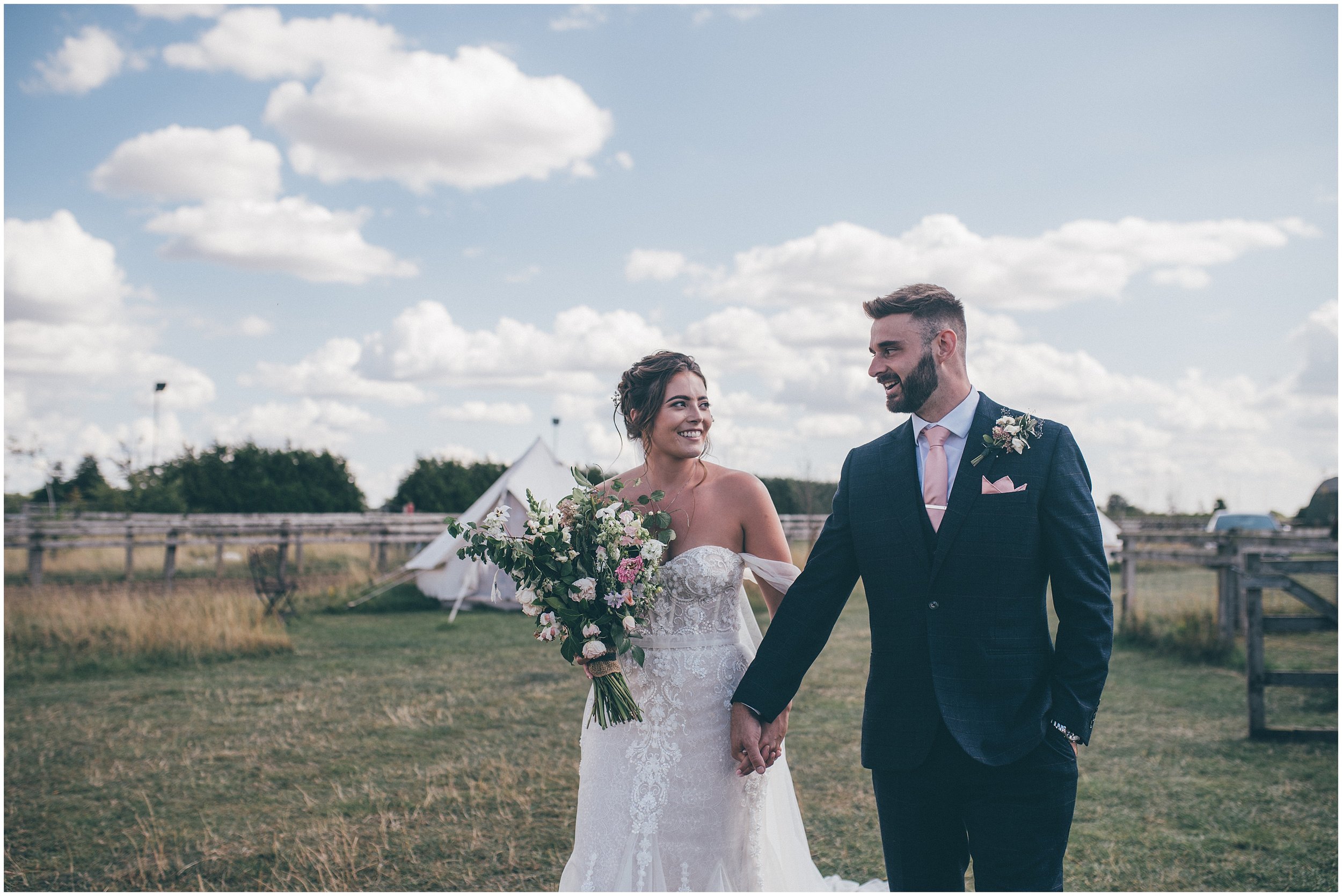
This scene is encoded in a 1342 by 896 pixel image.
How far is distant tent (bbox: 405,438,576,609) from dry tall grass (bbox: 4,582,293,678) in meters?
3.59

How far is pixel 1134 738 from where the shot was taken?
23.9ft

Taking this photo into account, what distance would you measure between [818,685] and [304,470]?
2804cm

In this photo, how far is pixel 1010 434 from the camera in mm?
2775

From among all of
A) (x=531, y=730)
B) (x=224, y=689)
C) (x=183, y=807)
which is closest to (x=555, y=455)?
(x=224, y=689)

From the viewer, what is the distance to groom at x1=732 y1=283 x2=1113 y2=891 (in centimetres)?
260

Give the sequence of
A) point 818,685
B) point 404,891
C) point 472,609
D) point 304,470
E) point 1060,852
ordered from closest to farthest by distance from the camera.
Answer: point 1060,852, point 404,891, point 818,685, point 472,609, point 304,470

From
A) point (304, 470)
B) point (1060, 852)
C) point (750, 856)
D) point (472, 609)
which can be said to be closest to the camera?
point (1060, 852)

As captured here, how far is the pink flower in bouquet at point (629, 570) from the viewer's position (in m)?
3.23

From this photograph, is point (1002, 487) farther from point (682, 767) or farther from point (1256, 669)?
point (1256, 669)

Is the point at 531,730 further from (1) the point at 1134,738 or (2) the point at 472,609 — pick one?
(2) the point at 472,609

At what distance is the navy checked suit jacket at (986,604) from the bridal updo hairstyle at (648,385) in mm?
981

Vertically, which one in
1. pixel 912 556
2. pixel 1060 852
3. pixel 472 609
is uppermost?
pixel 912 556

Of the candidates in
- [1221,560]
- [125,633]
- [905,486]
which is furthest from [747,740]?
[125,633]

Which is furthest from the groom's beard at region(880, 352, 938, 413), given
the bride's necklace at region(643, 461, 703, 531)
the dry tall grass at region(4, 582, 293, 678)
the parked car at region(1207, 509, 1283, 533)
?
the parked car at region(1207, 509, 1283, 533)
